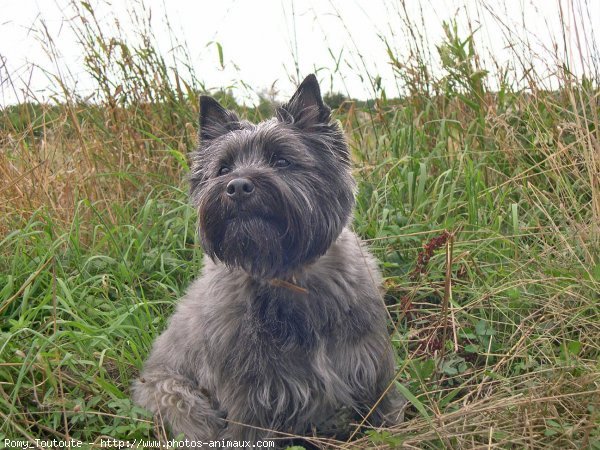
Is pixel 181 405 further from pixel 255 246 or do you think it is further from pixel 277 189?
pixel 277 189

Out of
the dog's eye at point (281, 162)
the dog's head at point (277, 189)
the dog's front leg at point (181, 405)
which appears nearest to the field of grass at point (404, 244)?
the dog's front leg at point (181, 405)

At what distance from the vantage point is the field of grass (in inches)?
121

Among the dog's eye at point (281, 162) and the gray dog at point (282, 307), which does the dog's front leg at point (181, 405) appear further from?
the dog's eye at point (281, 162)

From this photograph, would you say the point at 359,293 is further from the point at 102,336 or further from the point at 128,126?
the point at 128,126

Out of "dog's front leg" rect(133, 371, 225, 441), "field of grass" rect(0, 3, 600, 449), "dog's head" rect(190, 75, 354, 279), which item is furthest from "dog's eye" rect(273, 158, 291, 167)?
"dog's front leg" rect(133, 371, 225, 441)

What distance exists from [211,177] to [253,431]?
3.86 ft

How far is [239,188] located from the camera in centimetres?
290

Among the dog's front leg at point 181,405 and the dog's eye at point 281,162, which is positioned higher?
the dog's eye at point 281,162

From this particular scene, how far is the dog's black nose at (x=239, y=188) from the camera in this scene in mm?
2891

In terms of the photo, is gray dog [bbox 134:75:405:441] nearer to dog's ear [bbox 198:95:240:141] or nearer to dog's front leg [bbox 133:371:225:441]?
dog's front leg [bbox 133:371:225:441]

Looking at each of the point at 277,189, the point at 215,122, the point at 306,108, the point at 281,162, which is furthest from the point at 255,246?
the point at 215,122

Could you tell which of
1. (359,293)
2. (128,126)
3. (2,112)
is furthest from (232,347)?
(2,112)

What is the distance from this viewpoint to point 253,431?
3.11 meters

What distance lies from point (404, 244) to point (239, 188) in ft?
5.74
